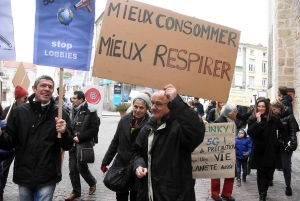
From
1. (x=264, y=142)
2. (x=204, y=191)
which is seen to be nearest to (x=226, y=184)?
(x=204, y=191)

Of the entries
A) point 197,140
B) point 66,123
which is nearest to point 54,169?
point 66,123

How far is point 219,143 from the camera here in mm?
4434

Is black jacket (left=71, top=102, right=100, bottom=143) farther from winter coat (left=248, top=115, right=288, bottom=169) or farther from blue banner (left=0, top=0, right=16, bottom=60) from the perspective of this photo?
winter coat (left=248, top=115, right=288, bottom=169)

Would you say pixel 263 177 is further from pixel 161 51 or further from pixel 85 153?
pixel 161 51

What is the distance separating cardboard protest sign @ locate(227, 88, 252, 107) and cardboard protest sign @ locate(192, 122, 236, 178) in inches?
268

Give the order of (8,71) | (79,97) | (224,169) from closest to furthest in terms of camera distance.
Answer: (224,169), (79,97), (8,71)

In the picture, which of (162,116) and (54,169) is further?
(54,169)

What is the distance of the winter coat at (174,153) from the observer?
285 cm

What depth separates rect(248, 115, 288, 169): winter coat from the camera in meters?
5.52

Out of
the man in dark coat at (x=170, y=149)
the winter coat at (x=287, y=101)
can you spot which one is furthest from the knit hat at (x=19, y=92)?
the winter coat at (x=287, y=101)

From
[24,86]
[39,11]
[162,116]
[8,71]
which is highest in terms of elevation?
[8,71]

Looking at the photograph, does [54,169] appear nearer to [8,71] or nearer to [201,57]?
[201,57]

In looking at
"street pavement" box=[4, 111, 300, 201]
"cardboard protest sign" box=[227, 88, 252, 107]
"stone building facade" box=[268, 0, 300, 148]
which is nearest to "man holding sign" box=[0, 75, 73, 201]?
"street pavement" box=[4, 111, 300, 201]

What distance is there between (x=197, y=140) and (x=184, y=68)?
812 millimetres
